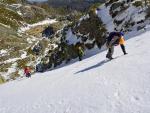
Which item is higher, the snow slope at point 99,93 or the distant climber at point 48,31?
the distant climber at point 48,31

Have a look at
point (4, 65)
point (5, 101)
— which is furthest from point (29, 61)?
point (5, 101)

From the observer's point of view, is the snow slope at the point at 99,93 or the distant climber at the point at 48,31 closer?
the snow slope at the point at 99,93

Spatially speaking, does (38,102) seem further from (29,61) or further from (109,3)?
(29,61)

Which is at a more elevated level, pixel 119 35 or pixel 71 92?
pixel 119 35

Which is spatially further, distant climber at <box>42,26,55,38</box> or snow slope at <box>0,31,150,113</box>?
distant climber at <box>42,26,55,38</box>

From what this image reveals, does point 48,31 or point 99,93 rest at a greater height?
point 48,31

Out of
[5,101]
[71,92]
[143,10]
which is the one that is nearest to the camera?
[71,92]

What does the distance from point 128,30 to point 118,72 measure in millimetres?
22764

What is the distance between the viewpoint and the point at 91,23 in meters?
48.8

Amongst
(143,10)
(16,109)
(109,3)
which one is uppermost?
(109,3)

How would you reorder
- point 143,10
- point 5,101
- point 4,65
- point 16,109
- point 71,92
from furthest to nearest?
point 4,65, point 143,10, point 5,101, point 16,109, point 71,92

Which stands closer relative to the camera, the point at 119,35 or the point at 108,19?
the point at 119,35

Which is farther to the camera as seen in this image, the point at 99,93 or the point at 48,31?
the point at 48,31

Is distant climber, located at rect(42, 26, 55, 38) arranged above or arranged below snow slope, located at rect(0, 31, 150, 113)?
above
